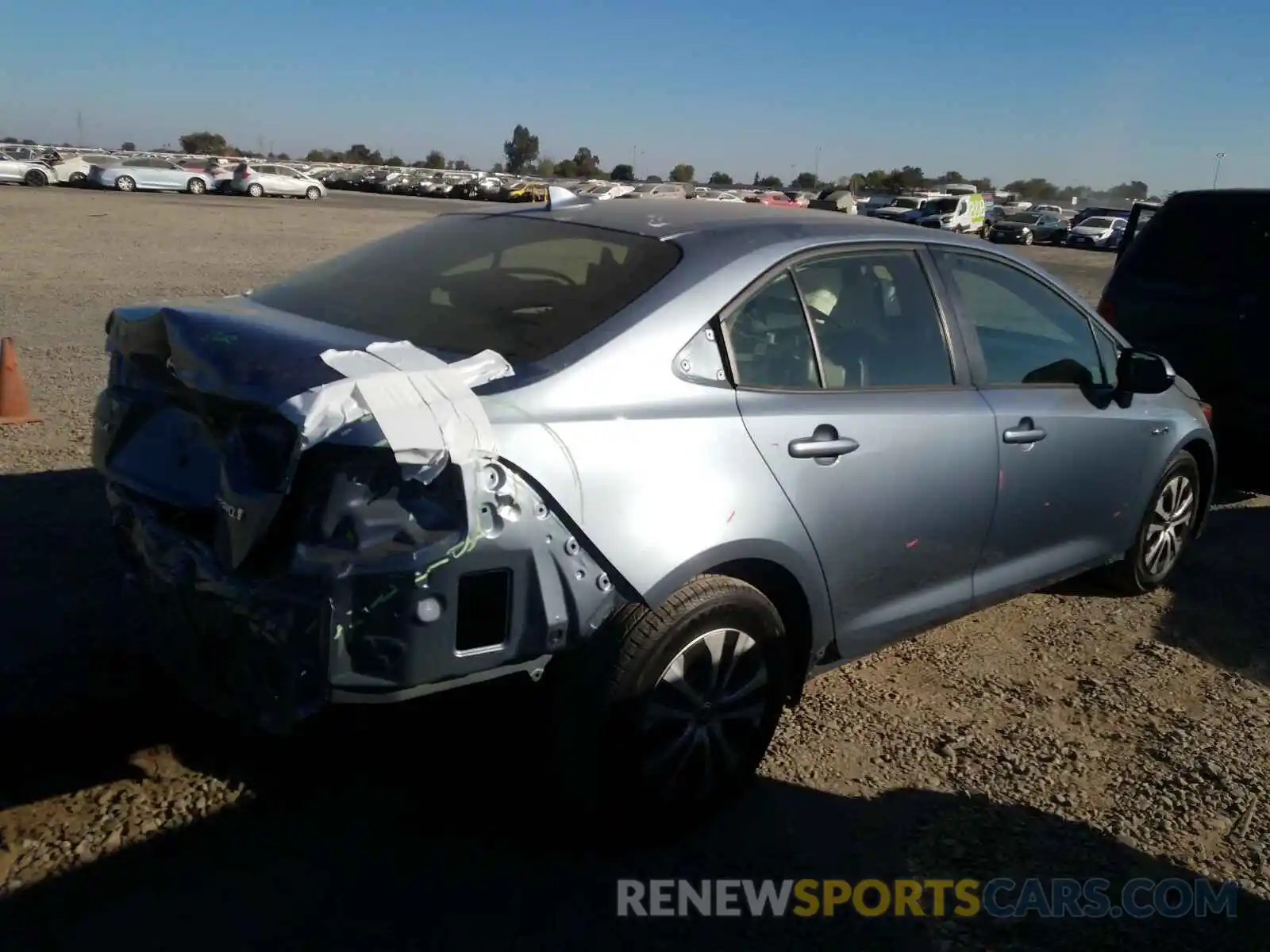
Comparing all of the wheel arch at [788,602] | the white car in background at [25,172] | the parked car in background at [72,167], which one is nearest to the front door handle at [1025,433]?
the wheel arch at [788,602]

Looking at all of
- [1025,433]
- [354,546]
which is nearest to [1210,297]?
[1025,433]

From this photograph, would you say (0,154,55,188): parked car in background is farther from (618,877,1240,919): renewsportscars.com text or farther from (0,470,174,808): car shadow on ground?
(618,877,1240,919): renewsportscars.com text

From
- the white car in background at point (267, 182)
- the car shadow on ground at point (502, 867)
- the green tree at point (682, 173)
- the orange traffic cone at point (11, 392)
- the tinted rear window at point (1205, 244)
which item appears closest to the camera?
the car shadow on ground at point (502, 867)

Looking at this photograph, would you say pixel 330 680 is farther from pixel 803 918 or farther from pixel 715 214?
pixel 715 214

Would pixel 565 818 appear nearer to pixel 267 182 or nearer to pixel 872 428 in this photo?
pixel 872 428

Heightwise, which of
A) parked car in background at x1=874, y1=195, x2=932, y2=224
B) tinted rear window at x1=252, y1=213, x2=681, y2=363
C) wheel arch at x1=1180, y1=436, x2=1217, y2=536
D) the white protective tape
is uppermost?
tinted rear window at x1=252, y1=213, x2=681, y2=363

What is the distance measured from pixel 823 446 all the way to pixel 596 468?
85cm

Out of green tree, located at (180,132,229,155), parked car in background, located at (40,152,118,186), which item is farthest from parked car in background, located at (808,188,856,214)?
green tree, located at (180,132,229,155)

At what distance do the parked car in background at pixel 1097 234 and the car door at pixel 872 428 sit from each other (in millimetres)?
43464

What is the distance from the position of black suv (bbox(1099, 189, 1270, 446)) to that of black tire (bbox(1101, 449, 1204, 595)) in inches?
62.7

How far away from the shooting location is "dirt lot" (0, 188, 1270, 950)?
2.80 metres

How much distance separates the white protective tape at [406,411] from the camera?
2.44 meters

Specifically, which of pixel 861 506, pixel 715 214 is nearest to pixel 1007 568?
pixel 861 506

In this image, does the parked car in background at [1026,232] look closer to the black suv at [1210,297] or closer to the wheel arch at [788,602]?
the black suv at [1210,297]
